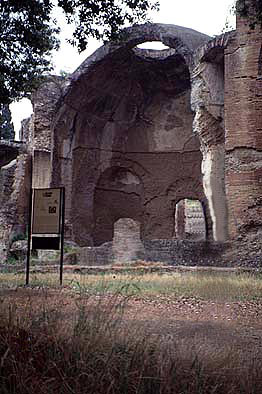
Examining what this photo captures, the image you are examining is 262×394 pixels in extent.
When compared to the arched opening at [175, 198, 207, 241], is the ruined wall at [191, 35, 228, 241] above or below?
above

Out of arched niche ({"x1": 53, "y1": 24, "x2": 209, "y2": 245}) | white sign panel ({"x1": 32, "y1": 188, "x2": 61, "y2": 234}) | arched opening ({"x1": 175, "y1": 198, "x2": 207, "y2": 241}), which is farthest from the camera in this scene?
arched opening ({"x1": 175, "y1": 198, "x2": 207, "y2": 241})

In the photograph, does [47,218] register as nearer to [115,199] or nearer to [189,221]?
[115,199]

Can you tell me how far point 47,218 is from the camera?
10.3m

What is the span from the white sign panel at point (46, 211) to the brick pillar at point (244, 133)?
6.96 m

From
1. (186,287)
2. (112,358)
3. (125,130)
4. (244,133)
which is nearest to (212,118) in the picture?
(244,133)

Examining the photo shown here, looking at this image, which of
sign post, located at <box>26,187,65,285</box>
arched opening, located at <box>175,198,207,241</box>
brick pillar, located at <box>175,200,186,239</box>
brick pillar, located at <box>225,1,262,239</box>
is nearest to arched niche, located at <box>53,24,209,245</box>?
arched opening, located at <box>175,198,207,241</box>

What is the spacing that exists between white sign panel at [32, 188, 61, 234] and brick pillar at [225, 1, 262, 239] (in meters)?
6.96

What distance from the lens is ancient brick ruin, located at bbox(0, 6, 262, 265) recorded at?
17906 mm

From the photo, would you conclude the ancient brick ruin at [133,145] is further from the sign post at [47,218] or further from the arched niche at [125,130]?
the sign post at [47,218]

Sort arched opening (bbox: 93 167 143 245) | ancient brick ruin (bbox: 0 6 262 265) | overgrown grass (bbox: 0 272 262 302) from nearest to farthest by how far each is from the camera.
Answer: overgrown grass (bbox: 0 272 262 302)
ancient brick ruin (bbox: 0 6 262 265)
arched opening (bbox: 93 167 143 245)

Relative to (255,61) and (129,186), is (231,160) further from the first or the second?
(129,186)

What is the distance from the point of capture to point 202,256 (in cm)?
1673

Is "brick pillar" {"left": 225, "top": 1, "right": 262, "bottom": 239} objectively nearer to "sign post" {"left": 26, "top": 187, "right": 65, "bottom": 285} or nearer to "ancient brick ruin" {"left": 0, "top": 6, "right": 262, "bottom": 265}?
"ancient brick ruin" {"left": 0, "top": 6, "right": 262, "bottom": 265}

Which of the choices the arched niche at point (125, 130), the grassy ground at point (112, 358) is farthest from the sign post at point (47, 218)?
the arched niche at point (125, 130)
